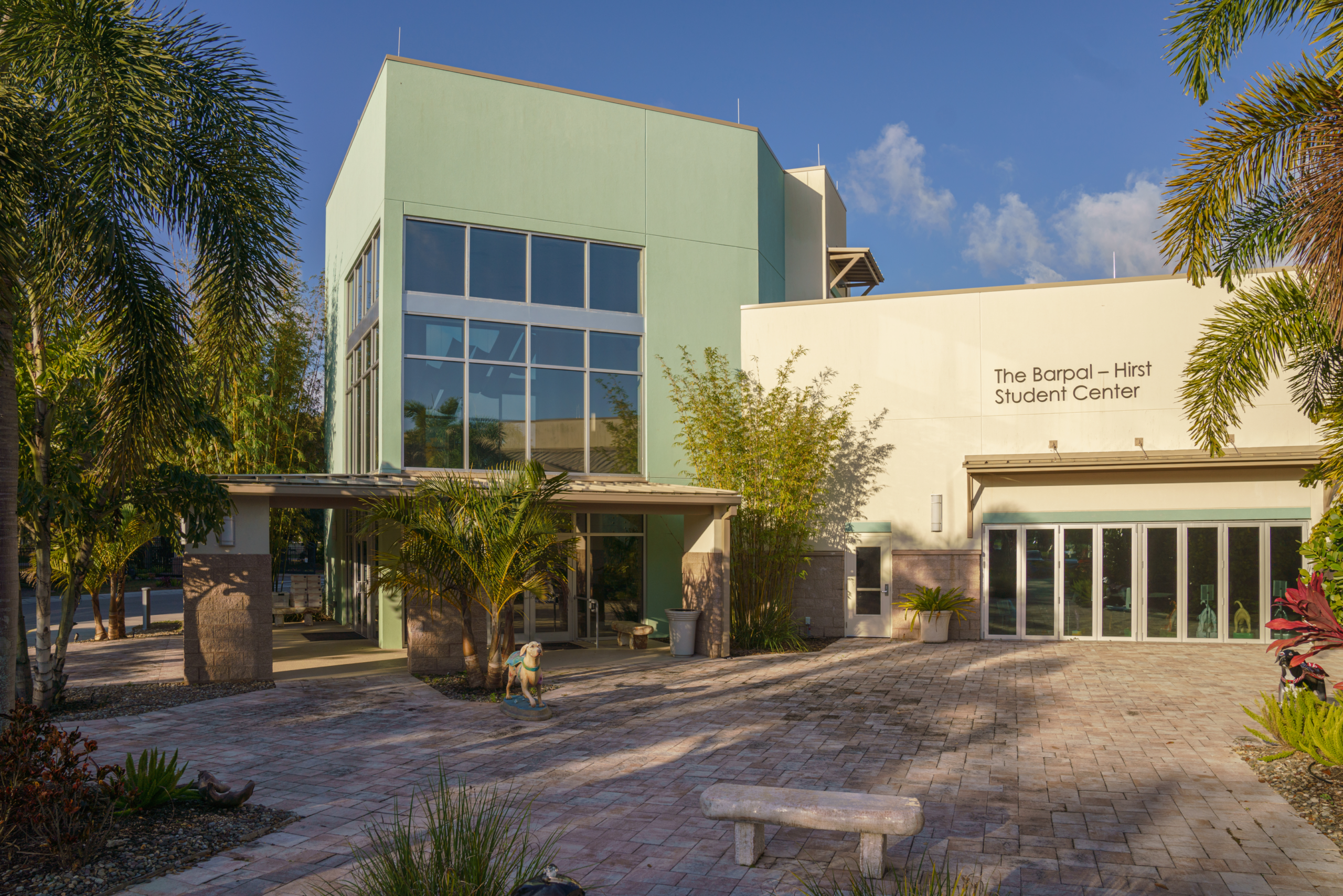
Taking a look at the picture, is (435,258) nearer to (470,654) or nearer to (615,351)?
(615,351)

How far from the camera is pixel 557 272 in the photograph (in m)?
16.9

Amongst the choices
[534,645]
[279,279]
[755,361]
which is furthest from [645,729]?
[755,361]

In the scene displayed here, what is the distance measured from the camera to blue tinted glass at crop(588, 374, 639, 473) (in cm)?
1711

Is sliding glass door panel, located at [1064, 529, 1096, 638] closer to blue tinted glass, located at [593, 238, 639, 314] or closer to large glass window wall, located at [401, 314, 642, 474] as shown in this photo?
large glass window wall, located at [401, 314, 642, 474]

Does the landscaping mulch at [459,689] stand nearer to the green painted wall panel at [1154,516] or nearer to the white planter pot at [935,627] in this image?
the white planter pot at [935,627]

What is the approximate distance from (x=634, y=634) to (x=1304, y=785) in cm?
1077

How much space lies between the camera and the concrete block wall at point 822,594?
1769 centimetres

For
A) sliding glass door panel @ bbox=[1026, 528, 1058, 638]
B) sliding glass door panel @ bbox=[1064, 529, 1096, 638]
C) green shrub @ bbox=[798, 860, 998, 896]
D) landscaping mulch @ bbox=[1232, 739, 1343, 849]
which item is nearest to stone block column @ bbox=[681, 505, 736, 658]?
sliding glass door panel @ bbox=[1026, 528, 1058, 638]

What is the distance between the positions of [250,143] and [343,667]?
8.61m

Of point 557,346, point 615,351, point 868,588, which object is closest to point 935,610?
point 868,588

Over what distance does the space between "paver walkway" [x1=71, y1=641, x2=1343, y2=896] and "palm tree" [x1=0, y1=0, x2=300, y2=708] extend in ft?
8.91

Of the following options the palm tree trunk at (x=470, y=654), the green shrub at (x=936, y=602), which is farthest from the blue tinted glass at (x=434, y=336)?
the green shrub at (x=936, y=602)

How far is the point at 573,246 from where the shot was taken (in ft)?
56.1

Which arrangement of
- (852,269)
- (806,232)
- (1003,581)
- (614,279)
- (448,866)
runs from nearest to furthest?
(448,866) < (1003,581) < (614,279) < (806,232) < (852,269)
